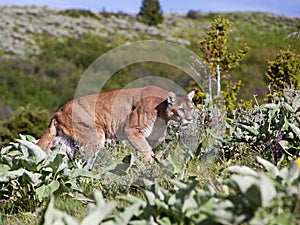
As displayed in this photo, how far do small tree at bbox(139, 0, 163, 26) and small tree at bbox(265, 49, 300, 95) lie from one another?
1494 inches

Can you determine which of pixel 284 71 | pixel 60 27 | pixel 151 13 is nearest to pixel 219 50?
pixel 284 71

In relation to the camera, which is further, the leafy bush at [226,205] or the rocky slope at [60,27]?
the rocky slope at [60,27]

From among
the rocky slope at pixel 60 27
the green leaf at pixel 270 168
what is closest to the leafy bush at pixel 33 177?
the green leaf at pixel 270 168

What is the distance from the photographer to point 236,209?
76.4 inches

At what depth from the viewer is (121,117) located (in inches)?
277

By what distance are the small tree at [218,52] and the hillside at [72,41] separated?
12890mm

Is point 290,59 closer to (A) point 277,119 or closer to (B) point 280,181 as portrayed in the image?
(A) point 277,119

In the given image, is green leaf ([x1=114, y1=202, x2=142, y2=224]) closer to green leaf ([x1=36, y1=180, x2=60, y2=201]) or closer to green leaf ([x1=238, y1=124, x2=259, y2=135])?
green leaf ([x1=36, y1=180, x2=60, y2=201])

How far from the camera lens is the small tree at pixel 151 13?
149 ft

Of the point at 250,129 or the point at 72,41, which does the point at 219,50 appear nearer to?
the point at 250,129

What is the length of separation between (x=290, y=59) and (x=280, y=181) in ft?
19.8

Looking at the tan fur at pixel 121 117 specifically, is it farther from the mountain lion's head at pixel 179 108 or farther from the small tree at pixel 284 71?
the small tree at pixel 284 71

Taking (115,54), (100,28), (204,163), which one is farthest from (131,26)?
(204,163)

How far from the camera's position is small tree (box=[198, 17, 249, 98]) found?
29.4ft
